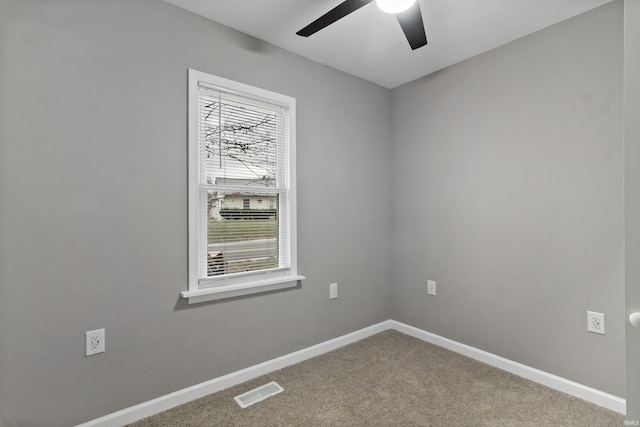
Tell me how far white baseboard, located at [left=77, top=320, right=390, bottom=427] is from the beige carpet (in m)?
0.04

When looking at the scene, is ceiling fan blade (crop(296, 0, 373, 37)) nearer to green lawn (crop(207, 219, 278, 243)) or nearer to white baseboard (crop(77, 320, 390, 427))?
green lawn (crop(207, 219, 278, 243))

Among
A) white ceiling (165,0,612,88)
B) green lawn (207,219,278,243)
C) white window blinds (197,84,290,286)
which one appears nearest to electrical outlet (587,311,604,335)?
white ceiling (165,0,612,88)

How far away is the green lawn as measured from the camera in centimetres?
225

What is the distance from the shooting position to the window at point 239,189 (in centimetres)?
215

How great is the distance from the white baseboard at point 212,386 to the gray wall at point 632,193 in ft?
6.51

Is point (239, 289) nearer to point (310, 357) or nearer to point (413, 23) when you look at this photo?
point (310, 357)

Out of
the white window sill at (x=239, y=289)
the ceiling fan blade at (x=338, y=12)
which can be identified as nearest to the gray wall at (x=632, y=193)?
the ceiling fan blade at (x=338, y=12)

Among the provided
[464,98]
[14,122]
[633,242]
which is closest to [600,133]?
[464,98]

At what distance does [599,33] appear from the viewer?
2.03 metres

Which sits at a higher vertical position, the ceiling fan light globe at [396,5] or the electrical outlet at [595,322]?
the ceiling fan light globe at [396,5]

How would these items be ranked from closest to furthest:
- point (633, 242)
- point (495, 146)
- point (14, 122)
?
1. point (633, 242)
2. point (14, 122)
3. point (495, 146)

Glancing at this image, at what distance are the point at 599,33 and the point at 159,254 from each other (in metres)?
2.97

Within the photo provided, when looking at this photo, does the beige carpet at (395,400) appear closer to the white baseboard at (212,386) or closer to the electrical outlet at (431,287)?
the white baseboard at (212,386)

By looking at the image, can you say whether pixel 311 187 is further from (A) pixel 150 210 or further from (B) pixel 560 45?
(B) pixel 560 45
